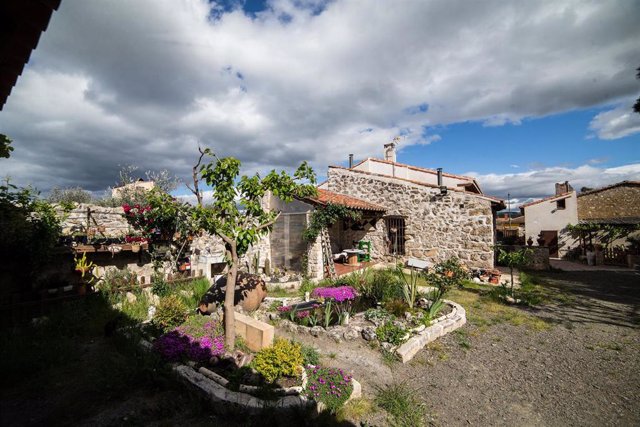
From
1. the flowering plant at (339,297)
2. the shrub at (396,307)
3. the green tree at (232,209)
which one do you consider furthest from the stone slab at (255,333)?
Answer: the shrub at (396,307)

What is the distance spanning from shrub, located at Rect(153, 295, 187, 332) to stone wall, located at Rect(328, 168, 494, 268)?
10.6 m

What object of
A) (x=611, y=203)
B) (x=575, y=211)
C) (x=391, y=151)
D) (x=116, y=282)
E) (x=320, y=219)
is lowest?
(x=116, y=282)

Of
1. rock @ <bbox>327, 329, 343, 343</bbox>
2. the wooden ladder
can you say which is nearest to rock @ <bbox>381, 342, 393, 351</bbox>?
rock @ <bbox>327, 329, 343, 343</bbox>

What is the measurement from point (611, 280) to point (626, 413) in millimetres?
11460

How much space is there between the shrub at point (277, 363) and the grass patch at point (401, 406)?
1.28 metres

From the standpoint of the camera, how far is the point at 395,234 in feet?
47.3

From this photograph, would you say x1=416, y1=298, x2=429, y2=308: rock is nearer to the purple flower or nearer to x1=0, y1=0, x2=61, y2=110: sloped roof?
the purple flower

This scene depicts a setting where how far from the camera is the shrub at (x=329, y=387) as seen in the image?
11.9 ft

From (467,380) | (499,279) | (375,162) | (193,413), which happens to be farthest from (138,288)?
(375,162)

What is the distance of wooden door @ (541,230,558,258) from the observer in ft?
67.1

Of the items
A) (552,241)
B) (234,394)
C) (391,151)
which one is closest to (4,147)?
(234,394)

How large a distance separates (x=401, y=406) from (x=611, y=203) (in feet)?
91.6

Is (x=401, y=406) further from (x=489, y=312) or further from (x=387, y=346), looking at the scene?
(x=489, y=312)

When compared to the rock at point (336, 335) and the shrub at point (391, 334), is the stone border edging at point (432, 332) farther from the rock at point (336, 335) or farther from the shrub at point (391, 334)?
the rock at point (336, 335)
